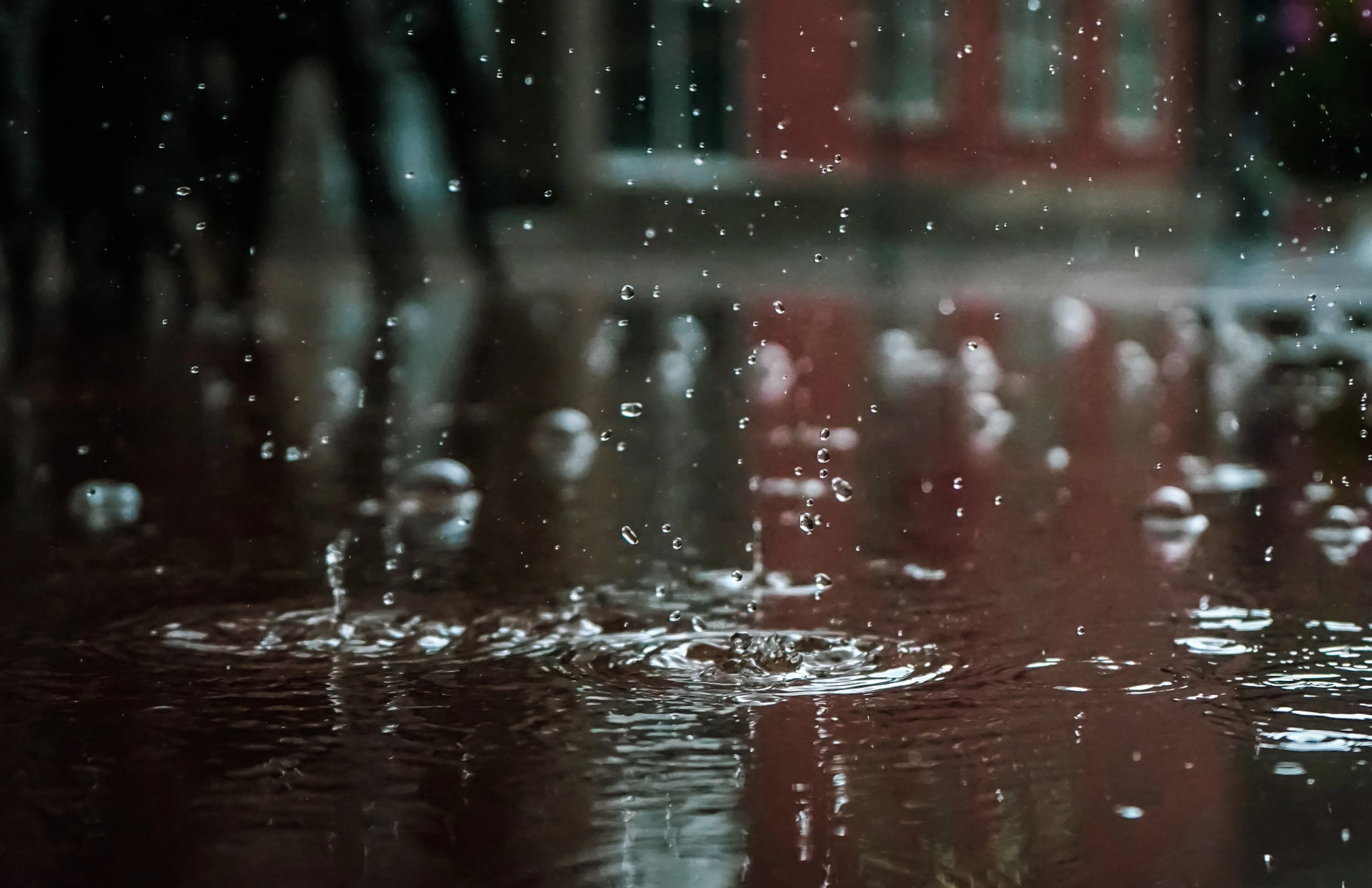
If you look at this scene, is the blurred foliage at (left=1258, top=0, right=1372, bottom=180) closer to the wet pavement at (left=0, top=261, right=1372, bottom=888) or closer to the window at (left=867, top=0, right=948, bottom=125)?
the window at (left=867, top=0, right=948, bottom=125)

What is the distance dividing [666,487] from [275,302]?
6.46 m

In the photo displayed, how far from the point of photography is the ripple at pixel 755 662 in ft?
7.77

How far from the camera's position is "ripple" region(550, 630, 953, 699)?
Answer: 7.77ft

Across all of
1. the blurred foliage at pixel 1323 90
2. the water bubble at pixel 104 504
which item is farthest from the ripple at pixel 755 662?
the blurred foliage at pixel 1323 90

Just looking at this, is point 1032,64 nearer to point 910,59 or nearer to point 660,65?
point 910,59

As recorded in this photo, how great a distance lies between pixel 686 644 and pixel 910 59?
1960 cm

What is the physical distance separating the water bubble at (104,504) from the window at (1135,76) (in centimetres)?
1975

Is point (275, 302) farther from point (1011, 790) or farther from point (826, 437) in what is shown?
point (1011, 790)

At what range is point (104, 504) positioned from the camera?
3787mm

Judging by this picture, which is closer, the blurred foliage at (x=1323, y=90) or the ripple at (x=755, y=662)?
the ripple at (x=755, y=662)

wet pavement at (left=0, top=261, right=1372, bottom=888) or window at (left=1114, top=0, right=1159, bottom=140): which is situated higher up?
window at (left=1114, top=0, right=1159, bottom=140)

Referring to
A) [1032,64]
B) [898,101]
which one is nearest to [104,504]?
[898,101]

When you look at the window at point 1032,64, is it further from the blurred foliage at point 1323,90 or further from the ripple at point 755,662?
the ripple at point 755,662

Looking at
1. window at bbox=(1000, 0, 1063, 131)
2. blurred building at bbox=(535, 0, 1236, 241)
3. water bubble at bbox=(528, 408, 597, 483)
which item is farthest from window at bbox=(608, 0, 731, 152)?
water bubble at bbox=(528, 408, 597, 483)
